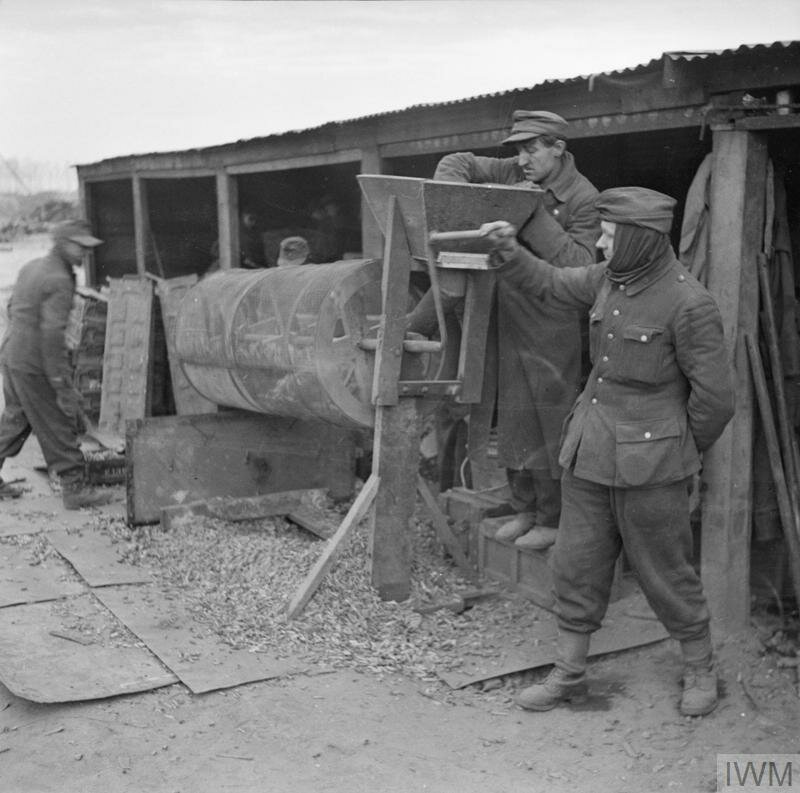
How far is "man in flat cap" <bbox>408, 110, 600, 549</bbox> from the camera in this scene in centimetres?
518

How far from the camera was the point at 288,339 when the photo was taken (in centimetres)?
595

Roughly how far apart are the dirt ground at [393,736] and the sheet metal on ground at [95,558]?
1511 mm

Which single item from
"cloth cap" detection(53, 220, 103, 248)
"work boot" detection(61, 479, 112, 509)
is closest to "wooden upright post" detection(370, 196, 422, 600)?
"cloth cap" detection(53, 220, 103, 248)

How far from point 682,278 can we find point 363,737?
92.1 inches

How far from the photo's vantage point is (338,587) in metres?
5.46

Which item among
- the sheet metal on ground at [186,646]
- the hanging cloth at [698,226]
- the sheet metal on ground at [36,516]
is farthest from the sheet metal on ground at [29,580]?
the hanging cloth at [698,226]

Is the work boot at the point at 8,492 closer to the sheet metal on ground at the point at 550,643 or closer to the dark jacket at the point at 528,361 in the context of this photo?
the dark jacket at the point at 528,361

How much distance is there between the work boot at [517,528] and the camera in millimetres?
5895

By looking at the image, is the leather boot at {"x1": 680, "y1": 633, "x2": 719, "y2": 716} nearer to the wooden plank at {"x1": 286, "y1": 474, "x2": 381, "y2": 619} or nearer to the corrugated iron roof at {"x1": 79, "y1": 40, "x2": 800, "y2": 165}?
the wooden plank at {"x1": 286, "y1": 474, "x2": 381, "y2": 619}

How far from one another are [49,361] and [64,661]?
3032mm

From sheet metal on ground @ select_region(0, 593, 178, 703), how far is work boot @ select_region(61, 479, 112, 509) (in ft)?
6.73

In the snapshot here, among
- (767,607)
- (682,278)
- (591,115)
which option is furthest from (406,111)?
(767,607)

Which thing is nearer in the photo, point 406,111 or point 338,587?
point 338,587

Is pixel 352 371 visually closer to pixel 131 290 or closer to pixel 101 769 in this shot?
pixel 101 769
